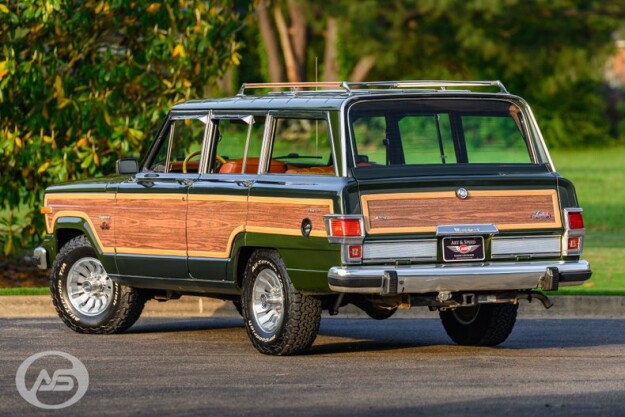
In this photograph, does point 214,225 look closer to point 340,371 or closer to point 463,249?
point 340,371

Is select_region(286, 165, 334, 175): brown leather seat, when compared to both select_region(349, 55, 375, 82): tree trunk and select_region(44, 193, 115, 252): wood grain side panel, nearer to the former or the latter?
select_region(44, 193, 115, 252): wood grain side panel

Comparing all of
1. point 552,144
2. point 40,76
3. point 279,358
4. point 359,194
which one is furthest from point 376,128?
point 552,144

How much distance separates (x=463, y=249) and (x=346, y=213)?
95cm

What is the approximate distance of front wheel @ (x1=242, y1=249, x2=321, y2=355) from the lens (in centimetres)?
1232

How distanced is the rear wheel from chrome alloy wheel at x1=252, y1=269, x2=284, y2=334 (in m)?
1.81

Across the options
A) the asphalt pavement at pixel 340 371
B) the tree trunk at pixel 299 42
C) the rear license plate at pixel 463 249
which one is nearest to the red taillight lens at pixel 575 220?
the rear license plate at pixel 463 249

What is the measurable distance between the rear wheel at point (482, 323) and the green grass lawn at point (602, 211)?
10.5 ft

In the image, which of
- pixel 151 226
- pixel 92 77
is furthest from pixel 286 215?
pixel 92 77

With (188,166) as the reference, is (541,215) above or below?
below

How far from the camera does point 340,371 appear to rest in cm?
1165

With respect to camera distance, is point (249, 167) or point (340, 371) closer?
point (340, 371)

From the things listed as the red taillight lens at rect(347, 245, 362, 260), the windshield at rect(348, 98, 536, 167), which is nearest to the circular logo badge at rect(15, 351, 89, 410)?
the red taillight lens at rect(347, 245, 362, 260)

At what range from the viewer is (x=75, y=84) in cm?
1948

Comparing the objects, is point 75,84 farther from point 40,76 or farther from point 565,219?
point 565,219
